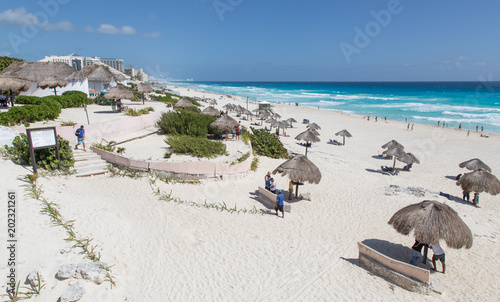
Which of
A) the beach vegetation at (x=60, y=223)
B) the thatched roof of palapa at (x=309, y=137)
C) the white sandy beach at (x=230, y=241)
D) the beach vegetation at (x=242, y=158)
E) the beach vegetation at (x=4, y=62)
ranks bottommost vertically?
the white sandy beach at (x=230, y=241)

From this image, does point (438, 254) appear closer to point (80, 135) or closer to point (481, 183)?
point (481, 183)

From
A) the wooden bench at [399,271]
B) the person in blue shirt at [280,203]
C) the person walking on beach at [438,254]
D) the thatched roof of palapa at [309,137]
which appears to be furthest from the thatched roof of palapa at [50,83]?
the person walking on beach at [438,254]

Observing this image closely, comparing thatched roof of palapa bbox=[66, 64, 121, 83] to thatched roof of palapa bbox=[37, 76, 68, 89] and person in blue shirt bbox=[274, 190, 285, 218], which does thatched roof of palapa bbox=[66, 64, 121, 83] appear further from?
person in blue shirt bbox=[274, 190, 285, 218]

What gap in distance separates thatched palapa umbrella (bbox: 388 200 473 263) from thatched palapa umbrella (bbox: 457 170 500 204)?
5713 millimetres

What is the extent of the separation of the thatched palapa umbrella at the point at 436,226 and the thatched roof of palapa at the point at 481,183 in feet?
18.7

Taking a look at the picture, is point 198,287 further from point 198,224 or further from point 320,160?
point 320,160

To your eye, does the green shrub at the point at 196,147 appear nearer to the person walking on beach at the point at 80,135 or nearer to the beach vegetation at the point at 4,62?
the person walking on beach at the point at 80,135

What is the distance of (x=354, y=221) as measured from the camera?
927 cm

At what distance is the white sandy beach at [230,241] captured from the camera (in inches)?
219

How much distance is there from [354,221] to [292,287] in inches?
168

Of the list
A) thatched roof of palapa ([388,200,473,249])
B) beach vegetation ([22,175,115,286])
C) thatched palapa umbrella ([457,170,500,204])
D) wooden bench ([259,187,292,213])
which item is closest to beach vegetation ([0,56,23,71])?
beach vegetation ([22,175,115,286])

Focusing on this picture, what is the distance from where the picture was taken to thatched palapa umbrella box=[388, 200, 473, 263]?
6465 mm

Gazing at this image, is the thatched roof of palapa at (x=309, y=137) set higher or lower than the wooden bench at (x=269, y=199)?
higher

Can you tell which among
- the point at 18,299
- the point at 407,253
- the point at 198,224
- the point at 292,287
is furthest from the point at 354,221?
the point at 18,299
